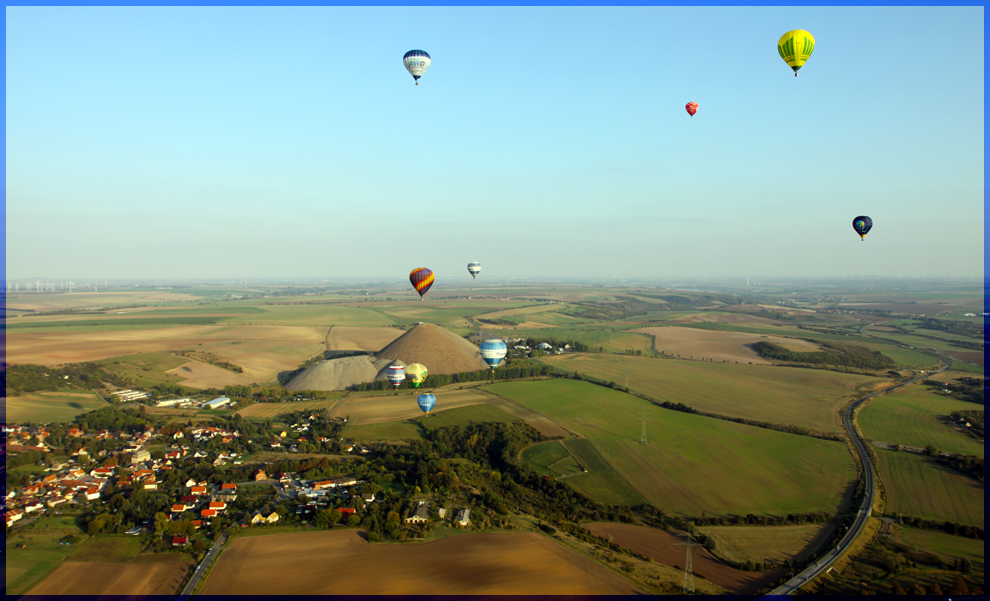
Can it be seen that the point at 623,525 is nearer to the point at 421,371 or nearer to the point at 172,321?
the point at 421,371

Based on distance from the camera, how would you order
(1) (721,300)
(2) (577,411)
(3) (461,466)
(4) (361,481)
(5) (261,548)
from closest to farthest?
(5) (261,548) < (4) (361,481) < (3) (461,466) < (2) (577,411) < (1) (721,300)

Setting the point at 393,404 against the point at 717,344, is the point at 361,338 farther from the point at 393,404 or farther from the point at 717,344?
the point at 717,344

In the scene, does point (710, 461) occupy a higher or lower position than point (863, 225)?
lower

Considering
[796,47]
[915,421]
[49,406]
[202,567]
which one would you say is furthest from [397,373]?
[915,421]

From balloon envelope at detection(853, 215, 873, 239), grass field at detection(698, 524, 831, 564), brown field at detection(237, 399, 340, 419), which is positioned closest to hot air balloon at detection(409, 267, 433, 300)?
brown field at detection(237, 399, 340, 419)

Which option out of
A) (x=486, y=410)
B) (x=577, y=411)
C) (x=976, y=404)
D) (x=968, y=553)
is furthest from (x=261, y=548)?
(x=976, y=404)

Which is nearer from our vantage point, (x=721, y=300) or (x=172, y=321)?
(x=172, y=321)
